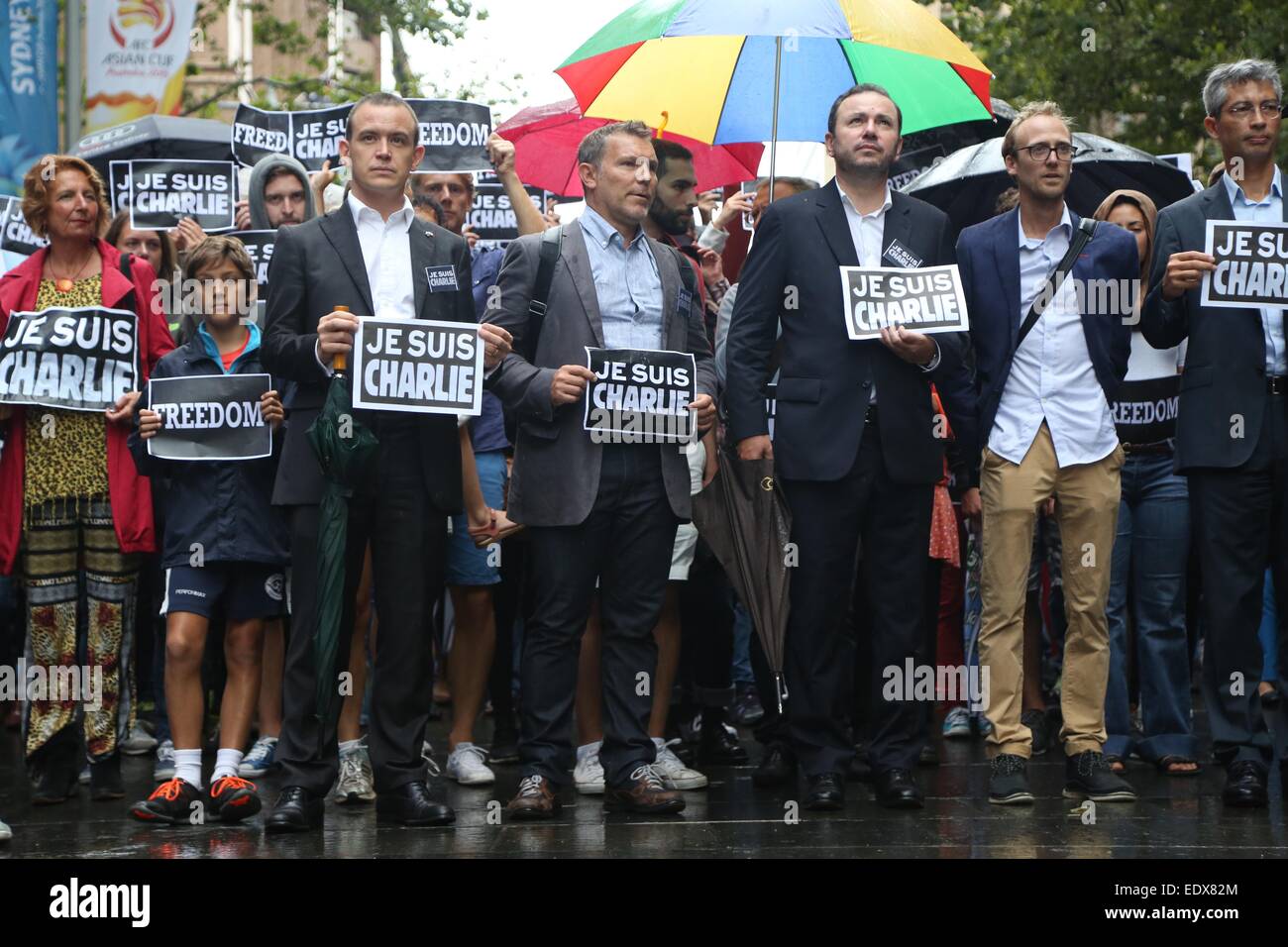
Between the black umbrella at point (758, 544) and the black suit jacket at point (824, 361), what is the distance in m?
0.13

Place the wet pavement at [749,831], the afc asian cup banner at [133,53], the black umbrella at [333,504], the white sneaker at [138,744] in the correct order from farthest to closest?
the afc asian cup banner at [133,53], the white sneaker at [138,744], the black umbrella at [333,504], the wet pavement at [749,831]

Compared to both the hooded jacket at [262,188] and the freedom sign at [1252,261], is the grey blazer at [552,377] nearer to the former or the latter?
the freedom sign at [1252,261]

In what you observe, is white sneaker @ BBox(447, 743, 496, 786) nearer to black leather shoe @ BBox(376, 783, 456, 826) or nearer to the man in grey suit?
the man in grey suit

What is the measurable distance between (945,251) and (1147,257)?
4.74 feet

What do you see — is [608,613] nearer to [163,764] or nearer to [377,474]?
[377,474]

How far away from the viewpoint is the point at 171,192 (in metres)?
10.8

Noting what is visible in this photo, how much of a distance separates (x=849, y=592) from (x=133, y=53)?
35.6ft

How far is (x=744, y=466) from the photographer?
25.3 ft

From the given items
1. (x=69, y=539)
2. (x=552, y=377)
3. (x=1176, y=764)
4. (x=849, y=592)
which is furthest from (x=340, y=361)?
(x=1176, y=764)

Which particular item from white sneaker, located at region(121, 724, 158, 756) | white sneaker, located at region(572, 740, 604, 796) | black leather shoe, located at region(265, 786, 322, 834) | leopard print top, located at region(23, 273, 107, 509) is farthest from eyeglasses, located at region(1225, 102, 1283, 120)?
white sneaker, located at region(121, 724, 158, 756)

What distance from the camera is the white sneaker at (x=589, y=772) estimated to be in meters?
7.95

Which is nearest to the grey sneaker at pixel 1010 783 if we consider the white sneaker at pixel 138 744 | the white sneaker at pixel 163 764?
the white sneaker at pixel 163 764
